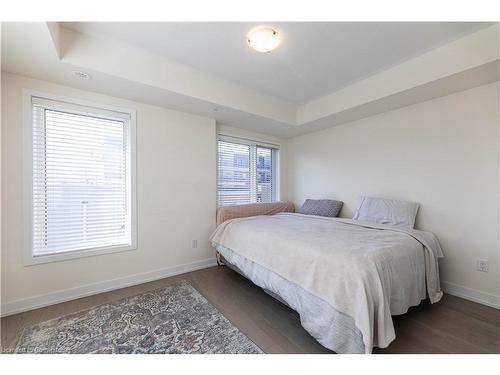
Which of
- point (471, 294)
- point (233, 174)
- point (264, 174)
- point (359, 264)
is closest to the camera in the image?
point (359, 264)

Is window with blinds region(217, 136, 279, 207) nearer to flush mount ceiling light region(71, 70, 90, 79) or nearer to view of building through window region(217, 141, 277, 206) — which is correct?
view of building through window region(217, 141, 277, 206)

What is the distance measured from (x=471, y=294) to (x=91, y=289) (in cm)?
403

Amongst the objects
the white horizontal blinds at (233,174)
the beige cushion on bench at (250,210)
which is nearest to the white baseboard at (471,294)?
the beige cushion on bench at (250,210)

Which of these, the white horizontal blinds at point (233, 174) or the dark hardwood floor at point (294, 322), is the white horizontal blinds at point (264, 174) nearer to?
the white horizontal blinds at point (233, 174)

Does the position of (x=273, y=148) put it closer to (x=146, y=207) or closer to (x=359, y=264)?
(x=146, y=207)

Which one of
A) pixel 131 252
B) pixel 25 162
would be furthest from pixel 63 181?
pixel 131 252

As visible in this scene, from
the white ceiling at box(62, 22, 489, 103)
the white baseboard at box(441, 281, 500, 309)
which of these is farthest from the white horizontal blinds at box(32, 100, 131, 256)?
the white baseboard at box(441, 281, 500, 309)

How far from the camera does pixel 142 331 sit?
1.66m

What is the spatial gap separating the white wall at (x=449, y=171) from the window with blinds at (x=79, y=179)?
3.30 m

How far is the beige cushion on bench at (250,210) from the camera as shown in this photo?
3.08m

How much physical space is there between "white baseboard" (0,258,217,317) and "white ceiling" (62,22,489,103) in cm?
252

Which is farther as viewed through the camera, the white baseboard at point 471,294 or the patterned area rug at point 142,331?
the white baseboard at point 471,294

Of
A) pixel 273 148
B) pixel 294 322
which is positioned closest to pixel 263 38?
pixel 294 322
